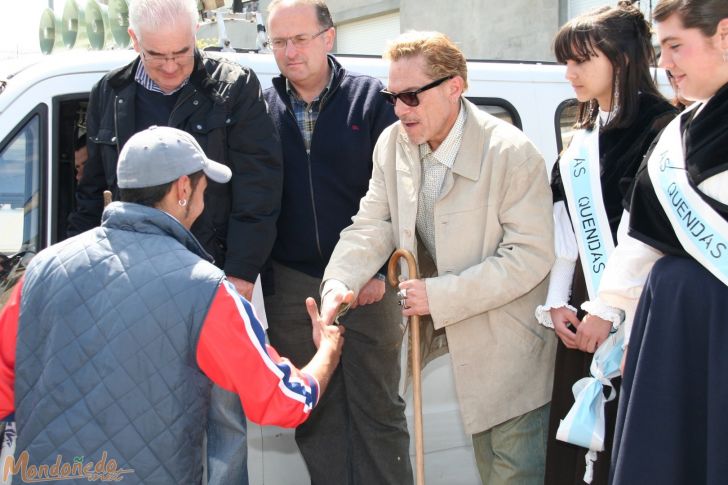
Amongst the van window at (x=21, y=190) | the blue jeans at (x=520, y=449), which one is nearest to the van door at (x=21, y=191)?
the van window at (x=21, y=190)

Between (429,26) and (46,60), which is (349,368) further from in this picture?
(429,26)

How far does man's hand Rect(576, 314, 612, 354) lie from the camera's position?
3.19 m

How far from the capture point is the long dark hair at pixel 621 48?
3.18m

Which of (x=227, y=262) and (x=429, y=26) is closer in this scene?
(x=227, y=262)

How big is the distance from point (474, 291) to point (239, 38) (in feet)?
34.9

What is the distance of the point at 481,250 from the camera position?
3443 millimetres

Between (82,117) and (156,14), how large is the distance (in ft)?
2.39

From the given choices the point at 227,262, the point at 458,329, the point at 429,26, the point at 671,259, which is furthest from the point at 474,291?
the point at 429,26

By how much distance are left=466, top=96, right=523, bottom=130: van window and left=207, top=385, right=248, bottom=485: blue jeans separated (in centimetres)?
229

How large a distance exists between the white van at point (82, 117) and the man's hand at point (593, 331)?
3.72ft

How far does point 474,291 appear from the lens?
3289 millimetres

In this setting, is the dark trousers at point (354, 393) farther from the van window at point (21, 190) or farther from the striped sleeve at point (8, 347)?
the striped sleeve at point (8, 347)

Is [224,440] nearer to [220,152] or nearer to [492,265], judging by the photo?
[492,265]

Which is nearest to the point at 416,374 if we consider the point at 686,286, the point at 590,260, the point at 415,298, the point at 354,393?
the point at 415,298
